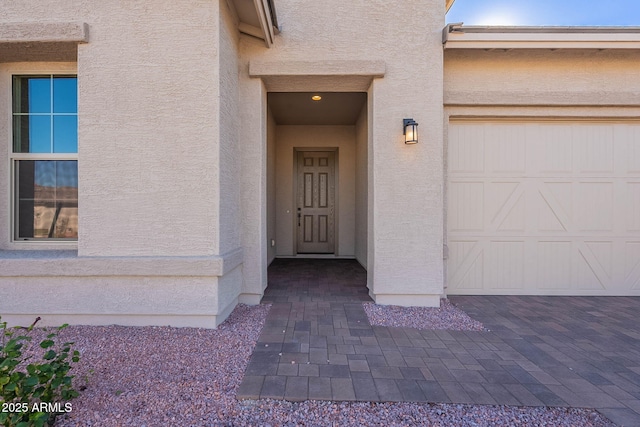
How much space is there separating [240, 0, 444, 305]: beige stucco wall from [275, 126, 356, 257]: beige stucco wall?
3.30 m

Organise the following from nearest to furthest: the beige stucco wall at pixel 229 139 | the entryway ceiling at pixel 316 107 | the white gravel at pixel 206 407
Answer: the white gravel at pixel 206 407, the beige stucco wall at pixel 229 139, the entryway ceiling at pixel 316 107

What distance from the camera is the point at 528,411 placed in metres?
1.99

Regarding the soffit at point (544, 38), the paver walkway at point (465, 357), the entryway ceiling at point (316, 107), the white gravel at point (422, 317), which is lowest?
the paver walkway at point (465, 357)

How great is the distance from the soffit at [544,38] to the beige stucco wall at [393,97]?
1.44ft


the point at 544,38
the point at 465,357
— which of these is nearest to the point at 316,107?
the point at 544,38

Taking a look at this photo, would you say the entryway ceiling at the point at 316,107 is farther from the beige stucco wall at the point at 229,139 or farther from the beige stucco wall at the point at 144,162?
the beige stucco wall at the point at 144,162

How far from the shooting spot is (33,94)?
3.67 metres

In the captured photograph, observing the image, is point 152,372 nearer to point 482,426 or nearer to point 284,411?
point 284,411

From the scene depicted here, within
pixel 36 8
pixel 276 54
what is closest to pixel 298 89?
pixel 276 54

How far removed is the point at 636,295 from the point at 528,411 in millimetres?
4161

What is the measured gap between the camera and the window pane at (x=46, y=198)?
144 inches

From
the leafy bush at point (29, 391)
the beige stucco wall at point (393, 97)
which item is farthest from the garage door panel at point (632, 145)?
the leafy bush at point (29, 391)

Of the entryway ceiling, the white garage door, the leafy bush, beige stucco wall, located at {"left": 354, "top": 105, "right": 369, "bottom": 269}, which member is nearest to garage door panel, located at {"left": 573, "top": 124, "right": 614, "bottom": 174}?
the white garage door

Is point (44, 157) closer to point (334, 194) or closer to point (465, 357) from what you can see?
point (465, 357)
